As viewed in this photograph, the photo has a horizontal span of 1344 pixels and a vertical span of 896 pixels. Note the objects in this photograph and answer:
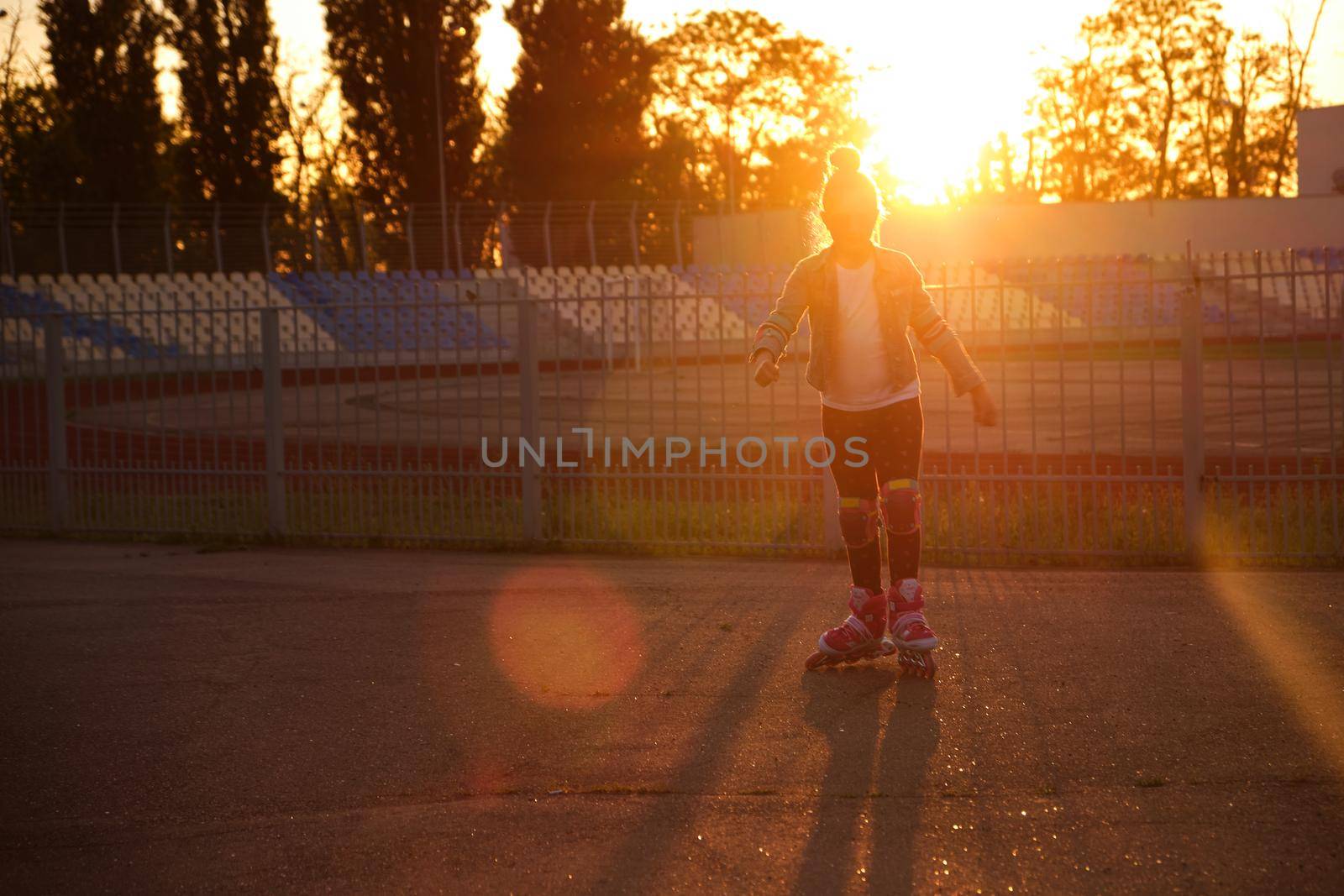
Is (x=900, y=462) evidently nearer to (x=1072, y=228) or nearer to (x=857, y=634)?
(x=857, y=634)

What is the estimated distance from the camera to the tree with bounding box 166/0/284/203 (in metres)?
45.5

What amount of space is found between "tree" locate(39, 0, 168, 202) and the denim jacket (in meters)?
41.3

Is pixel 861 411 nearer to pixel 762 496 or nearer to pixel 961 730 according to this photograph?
pixel 961 730

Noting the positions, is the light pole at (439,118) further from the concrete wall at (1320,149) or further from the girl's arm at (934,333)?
the girl's arm at (934,333)

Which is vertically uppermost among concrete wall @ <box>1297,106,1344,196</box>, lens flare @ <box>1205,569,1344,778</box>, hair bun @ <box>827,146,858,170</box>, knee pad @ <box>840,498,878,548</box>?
concrete wall @ <box>1297,106,1344,196</box>

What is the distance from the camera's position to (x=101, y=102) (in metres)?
42.8

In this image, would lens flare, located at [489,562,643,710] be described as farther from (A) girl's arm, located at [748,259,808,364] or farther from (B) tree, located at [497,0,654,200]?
(B) tree, located at [497,0,654,200]

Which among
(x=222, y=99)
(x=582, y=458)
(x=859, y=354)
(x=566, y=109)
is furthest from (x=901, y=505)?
(x=566, y=109)

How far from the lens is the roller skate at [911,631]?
520 centimetres

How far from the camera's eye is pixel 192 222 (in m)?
34.3

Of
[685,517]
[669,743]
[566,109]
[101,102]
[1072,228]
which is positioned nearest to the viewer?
[669,743]

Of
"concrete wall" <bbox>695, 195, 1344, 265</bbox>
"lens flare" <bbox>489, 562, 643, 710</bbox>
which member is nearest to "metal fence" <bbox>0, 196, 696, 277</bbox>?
"concrete wall" <bbox>695, 195, 1344, 265</bbox>

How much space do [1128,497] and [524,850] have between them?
8.11 meters

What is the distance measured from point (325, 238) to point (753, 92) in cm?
2764
